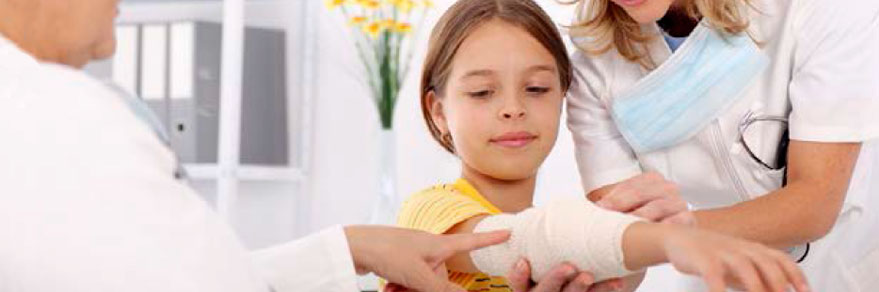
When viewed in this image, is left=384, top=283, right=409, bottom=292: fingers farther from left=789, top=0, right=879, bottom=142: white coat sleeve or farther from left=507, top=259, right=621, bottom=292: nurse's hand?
left=789, top=0, right=879, bottom=142: white coat sleeve

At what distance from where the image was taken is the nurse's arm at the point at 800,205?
54.7 inches

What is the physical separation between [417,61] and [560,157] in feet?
2.04

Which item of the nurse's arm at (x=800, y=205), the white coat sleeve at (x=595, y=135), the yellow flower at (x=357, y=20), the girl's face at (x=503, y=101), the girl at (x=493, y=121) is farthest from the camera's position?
the yellow flower at (x=357, y=20)

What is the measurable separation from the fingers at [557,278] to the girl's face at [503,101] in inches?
12.4

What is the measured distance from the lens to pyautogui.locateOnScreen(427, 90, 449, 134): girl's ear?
160cm

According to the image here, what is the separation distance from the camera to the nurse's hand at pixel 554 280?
1151 mm

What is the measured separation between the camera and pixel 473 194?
1.48 meters

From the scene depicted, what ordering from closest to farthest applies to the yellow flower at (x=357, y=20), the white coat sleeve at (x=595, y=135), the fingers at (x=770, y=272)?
the fingers at (x=770, y=272) → the white coat sleeve at (x=595, y=135) → the yellow flower at (x=357, y=20)

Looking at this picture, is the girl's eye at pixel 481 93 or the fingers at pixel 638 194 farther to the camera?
the girl's eye at pixel 481 93

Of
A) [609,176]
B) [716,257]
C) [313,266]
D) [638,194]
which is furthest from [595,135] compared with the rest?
[716,257]

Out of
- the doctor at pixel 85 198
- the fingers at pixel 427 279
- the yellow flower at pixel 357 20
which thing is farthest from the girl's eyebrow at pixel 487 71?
the yellow flower at pixel 357 20

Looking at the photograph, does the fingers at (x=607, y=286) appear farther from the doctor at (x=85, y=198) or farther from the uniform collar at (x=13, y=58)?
the uniform collar at (x=13, y=58)

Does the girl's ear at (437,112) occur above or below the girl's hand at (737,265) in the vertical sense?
below

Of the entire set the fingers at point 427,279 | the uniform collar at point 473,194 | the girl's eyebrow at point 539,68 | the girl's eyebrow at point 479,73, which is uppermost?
the girl's eyebrow at point 539,68
